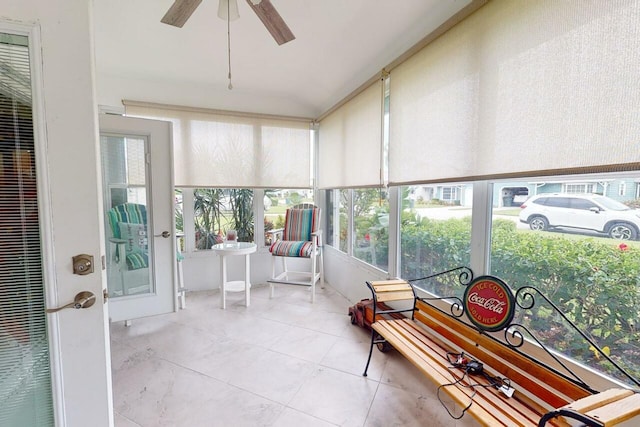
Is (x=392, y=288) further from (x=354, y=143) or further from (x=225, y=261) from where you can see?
(x=225, y=261)

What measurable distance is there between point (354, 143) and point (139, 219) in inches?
90.4

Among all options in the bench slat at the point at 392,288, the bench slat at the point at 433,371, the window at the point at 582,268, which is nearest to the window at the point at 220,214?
the bench slat at the point at 392,288

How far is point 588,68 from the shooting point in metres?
1.09

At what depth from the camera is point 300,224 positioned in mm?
3668

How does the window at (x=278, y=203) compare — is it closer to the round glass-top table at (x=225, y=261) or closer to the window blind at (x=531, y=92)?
the round glass-top table at (x=225, y=261)

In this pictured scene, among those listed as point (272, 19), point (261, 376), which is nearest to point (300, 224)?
point (261, 376)

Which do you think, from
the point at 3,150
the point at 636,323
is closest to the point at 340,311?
the point at 636,323

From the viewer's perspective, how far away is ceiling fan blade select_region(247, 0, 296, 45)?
1.45 meters

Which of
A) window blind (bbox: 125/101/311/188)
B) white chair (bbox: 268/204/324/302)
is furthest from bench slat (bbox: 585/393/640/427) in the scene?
window blind (bbox: 125/101/311/188)

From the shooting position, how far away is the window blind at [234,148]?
3344 millimetres

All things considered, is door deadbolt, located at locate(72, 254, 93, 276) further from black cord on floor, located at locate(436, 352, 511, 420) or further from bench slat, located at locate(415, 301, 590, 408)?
bench slat, located at locate(415, 301, 590, 408)

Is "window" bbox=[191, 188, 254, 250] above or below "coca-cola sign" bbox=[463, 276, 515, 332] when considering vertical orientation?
above

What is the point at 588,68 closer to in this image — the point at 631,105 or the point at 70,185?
the point at 631,105

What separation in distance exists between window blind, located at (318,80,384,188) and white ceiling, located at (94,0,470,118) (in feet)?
0.87
